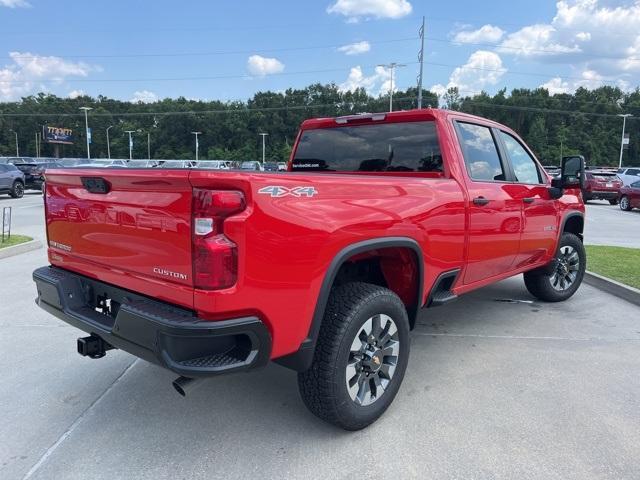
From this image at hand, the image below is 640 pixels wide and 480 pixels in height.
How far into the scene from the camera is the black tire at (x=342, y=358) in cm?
269

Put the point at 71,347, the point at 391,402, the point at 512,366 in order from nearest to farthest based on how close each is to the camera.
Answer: the point at 391,402, the point at 512,366, the point at 71,347

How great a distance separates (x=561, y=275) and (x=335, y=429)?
13.1ft

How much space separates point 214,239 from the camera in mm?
2170

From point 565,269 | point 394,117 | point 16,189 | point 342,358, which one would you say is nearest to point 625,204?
point 565,269

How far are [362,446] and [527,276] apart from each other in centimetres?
373

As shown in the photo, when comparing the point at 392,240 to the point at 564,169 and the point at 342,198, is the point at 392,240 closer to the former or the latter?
the point at 342,198

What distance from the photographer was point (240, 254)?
2.19 m

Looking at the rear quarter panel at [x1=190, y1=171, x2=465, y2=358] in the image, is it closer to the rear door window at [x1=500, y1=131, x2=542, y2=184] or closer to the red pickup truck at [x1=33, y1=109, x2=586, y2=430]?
the red pickup truck at [x1=33, y1=109, x2=586, y2=430]

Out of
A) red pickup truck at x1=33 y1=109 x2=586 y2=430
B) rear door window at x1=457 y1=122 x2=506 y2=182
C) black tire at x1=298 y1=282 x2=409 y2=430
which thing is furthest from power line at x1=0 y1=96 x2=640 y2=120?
black tire at x1=298 y1=282 x2=409 y2=430

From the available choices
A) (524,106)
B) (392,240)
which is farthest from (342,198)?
(524,106)

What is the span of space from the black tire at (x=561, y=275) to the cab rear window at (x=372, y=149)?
8.39 ft

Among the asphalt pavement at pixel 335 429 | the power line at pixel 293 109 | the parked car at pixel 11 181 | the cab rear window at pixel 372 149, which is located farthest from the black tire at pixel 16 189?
the power line at pixel 293 109

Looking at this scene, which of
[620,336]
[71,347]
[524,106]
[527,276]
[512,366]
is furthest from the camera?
[524,106]

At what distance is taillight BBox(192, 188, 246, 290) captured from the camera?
7.06 ft
